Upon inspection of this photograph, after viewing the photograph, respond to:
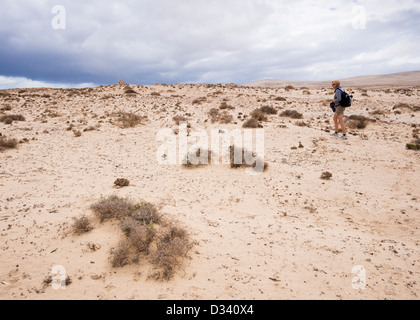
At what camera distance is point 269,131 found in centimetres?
1227

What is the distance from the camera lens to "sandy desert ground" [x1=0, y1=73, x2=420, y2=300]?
342 centimetres

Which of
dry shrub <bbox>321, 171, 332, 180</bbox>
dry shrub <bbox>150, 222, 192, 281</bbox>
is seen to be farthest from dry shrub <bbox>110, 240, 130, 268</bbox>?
dry shrub <bbox>321, 171, 332, 180</bbox>

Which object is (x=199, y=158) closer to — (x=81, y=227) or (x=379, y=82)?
(x=81, y=227)

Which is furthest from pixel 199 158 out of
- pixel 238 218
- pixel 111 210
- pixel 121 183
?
pixel 111 210

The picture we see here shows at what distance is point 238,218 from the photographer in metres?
5.34

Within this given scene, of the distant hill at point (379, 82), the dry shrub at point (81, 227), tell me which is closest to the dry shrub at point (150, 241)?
the dry shrub at point (81, 227)

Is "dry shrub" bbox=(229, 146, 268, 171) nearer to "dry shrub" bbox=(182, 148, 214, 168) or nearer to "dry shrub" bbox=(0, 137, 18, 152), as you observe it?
"dry shrub" bbox=(182, 148, 214, 168)

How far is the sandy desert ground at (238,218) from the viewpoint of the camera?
3418mm

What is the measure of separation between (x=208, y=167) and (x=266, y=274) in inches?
200

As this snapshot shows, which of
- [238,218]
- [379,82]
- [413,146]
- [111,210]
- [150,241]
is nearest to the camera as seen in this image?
[150,241]

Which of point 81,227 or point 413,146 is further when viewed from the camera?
point 413,146

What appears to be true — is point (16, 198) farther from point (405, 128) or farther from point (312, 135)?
point (405, 128)
